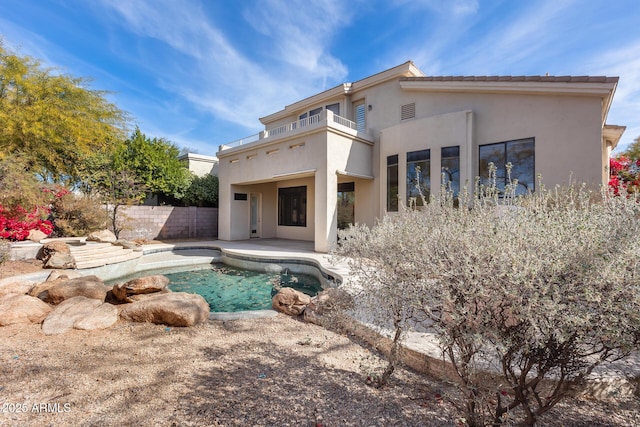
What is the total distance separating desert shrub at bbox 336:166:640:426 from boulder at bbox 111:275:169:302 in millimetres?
5436

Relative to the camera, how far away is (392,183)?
506 inches

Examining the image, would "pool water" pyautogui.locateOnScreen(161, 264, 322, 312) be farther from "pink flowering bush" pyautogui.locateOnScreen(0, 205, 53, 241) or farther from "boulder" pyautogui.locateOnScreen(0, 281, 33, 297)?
"pink flowering bush" pyautogui.locateOnScreen(0, 205, 53, 241)

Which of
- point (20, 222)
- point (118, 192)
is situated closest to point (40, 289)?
point (20, 222)

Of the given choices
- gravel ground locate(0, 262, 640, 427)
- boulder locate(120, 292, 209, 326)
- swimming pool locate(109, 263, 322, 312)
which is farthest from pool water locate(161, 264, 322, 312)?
gravel ground locate(0, 262, 640, 427)

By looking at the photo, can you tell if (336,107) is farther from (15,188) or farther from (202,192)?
(15,188)

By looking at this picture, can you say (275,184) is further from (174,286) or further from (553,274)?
(553,274)

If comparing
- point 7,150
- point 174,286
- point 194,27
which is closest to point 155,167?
point 7,150

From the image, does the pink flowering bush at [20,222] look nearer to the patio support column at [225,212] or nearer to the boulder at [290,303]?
the patio support column at [225,212]

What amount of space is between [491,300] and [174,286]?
29.3 ft

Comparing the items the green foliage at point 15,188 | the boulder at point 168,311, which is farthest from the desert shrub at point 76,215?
the boulder at point 168,311

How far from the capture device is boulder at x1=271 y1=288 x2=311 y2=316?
5.39 meters

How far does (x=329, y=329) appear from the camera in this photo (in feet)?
15.4

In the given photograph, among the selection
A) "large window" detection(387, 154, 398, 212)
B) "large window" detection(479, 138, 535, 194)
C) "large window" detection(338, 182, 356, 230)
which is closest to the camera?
"large window" detection(479, 138, 535, 194)

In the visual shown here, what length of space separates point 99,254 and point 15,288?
4078 millimetres
